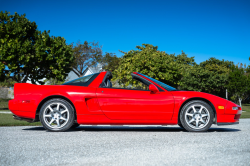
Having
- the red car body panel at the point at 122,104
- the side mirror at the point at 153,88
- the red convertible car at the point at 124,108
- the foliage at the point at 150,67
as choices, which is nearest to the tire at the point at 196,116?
the red convertible car at the point at 124,108

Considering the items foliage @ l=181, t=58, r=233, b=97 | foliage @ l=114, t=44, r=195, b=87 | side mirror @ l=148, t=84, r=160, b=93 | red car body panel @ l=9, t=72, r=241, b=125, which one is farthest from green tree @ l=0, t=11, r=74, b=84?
foliage @ l=181, t=58, r=233, b=97

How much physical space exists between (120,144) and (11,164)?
165cm

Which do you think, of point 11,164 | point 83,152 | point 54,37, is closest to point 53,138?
point 83,152

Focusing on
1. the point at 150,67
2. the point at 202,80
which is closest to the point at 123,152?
the point at 150,67

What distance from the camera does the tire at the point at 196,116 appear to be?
17.0ft

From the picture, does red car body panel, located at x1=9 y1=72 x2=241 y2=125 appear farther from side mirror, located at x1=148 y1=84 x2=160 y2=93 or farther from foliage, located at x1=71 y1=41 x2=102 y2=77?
foliage, located at x1=71 y1=41 x2=102 y2=77

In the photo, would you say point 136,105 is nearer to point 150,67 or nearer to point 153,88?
point 153,88

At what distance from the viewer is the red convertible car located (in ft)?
17.0

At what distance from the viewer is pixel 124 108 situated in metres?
5.19

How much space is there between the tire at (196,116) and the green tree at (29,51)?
19.2m

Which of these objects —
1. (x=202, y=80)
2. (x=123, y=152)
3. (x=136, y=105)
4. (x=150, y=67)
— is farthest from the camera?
(x=202, y=80)

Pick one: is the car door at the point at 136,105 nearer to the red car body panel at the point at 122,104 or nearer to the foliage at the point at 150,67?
the red car body panel at the point at 122,104

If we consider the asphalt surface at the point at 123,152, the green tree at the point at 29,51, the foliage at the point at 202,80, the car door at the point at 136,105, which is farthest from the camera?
the foliage at the point at 202,80

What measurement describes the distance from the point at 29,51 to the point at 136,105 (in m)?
19.8
